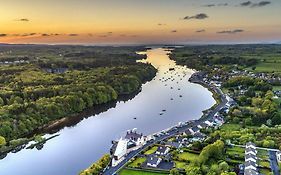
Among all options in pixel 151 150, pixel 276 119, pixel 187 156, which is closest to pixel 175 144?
pixel 151 150

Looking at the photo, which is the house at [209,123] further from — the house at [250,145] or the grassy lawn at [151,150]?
the grassy lawn at [151,150]

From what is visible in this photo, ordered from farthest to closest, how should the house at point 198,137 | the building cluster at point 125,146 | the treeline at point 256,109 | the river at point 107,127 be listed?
the treeline at point 256,109
the house at point 198,137
the river at point 107,127
the building cluster at point 125,146

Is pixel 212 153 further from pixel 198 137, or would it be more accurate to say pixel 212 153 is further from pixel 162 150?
pixel 198 137

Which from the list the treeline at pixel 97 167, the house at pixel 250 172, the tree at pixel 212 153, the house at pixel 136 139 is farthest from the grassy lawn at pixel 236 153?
the treeline at pixel 97 167

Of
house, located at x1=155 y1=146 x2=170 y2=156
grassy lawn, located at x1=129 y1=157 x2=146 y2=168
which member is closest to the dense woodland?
grassy lawn, located at x1=129 y1=157 x2=146 y2=168

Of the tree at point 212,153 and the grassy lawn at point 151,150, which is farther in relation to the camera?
the grassy lawn at point 151,150

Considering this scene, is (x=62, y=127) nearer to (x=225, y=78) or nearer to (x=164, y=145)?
(x=164, y=145)
